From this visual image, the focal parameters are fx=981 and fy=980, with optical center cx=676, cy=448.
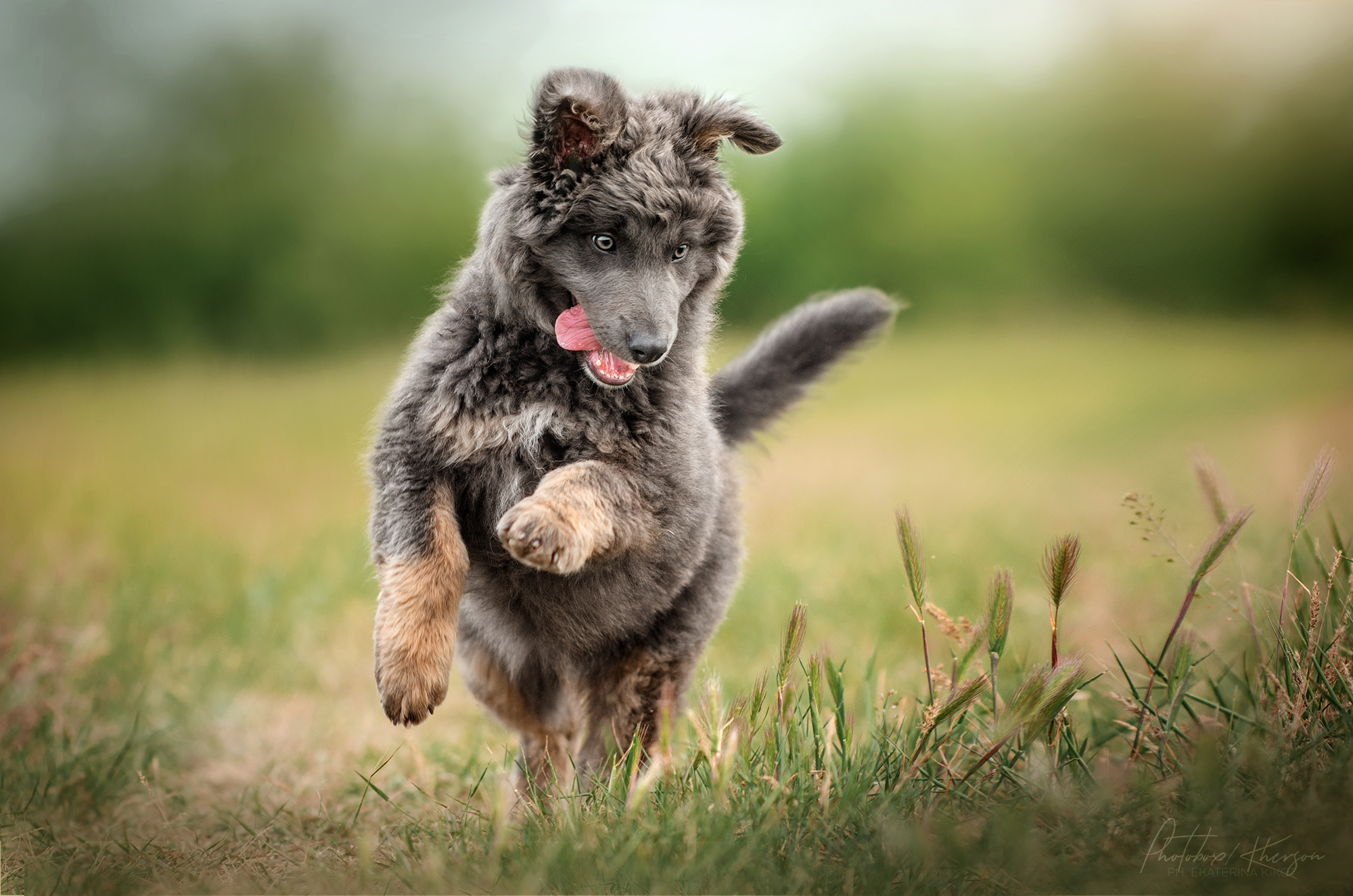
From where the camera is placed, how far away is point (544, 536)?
2805 millimetres

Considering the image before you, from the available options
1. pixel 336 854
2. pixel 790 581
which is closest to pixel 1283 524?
pixel 790 581

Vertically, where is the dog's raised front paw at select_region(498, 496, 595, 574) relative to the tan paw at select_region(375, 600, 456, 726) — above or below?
above

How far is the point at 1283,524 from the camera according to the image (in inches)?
237

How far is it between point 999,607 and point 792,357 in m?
1.75

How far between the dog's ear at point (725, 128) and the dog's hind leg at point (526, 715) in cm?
217

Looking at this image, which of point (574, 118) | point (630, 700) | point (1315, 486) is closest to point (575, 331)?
point (574, 118)

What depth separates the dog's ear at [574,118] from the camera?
3.13m

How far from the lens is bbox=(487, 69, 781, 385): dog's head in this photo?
3.09 meters

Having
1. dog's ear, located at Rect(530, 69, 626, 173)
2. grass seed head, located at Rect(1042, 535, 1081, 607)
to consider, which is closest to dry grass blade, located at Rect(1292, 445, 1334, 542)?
grass seed head, located at Rect(1042, 535, 1081, 607)

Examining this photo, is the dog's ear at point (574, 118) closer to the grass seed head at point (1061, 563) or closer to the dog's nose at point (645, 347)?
the dog's nose at point (645, 347)

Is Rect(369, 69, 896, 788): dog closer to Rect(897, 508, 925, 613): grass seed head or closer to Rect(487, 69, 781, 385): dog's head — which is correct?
Rect(487, 69, 781, 385): dog's head

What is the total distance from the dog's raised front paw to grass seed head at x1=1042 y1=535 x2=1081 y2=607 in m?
1.35
